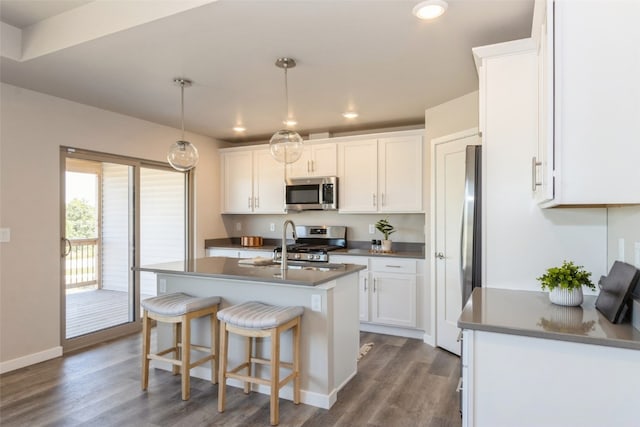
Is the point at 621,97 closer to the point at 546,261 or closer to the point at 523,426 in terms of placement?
the point at 546,261

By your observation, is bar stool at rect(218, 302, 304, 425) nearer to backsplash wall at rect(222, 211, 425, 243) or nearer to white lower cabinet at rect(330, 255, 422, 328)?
white lower cabinet at rect(330, 255, 422, 328)

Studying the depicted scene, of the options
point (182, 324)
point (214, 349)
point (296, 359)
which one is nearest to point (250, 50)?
→ point (182, 324)

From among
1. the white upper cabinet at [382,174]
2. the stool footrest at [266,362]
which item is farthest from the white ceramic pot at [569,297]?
the white upper cabinet at [382,174]

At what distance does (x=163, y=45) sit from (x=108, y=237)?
2.51 meters

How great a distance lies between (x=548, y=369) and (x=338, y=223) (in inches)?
150

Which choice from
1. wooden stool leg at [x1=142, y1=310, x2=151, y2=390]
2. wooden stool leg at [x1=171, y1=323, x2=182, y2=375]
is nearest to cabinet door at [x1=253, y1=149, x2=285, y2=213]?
wooden stool leg at [x1=171, y1=323, x2=182, y2=375]

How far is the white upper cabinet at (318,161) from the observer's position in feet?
15.8

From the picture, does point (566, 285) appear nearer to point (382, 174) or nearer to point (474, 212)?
point (474, 212)

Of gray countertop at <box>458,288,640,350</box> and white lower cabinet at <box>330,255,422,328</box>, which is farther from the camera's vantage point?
white lower cabinet at <box>330,255,422,328</box>

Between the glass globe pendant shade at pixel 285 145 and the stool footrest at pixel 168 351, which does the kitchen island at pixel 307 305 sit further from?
the glass globe pendant shade at pixel 285 145

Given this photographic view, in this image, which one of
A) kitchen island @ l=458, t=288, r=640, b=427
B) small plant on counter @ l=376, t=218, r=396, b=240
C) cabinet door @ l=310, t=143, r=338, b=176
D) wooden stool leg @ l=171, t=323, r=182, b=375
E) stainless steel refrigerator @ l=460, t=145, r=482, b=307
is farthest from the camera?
cabinet door @ l=310, t=143, r=338, b=176

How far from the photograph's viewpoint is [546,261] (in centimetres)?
212

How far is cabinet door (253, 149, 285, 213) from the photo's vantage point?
520 cm

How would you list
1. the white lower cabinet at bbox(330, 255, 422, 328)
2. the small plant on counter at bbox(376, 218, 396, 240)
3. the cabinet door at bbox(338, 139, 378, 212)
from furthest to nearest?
the small plant on counter at bbox(376, 218, 396, 240) → the cabinet door at bbox(338, 139, 378, 212) → the white lower cabinet at bbox(330, 255, 422, 328)
